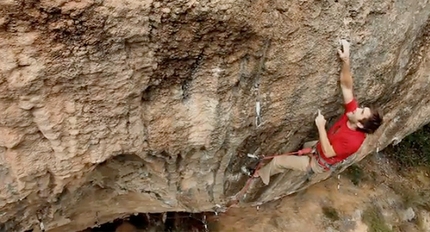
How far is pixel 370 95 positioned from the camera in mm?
4492

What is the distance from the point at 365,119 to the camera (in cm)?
395

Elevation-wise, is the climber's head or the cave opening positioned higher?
the climber's head

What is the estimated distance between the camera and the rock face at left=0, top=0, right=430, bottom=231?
302 centimetres

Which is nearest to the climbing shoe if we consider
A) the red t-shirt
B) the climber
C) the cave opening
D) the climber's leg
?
the climber

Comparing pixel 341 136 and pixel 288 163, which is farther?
pixel 288 163

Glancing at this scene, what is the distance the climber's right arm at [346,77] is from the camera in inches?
153

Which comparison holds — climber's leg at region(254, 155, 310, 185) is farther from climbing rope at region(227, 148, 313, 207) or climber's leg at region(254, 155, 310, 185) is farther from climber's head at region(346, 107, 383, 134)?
climber's head at region(346, 107, 383, 134)

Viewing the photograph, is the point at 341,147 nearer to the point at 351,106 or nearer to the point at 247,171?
the point at 351,106

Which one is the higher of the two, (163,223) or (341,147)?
(341,147)

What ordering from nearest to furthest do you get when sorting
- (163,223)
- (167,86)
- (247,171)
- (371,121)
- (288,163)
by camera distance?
(167,86), (371,121), (288,163), (247,171), (163,223)

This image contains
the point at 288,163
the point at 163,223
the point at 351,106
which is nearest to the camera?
the point at 351,106

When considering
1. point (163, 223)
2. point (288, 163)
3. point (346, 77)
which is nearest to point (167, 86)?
point (346, 77)

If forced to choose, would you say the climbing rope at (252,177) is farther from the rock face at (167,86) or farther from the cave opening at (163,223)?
the cave opening at (163,223)

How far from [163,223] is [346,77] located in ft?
10.1
